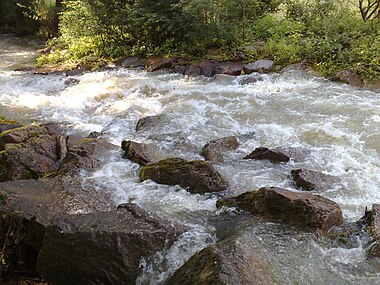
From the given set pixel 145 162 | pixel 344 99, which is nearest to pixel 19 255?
pixel 145 162

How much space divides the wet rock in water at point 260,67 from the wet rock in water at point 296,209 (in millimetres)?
6869

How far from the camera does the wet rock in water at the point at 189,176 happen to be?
17.4ft

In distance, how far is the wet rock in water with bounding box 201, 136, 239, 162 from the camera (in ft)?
21.1

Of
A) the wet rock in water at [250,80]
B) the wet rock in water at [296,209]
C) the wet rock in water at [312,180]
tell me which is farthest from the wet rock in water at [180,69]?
the wet rock in water at [296,209]

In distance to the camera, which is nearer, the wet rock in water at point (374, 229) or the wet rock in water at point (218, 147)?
the wet rock in water at point (374, 229)

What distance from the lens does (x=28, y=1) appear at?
20.5 meters

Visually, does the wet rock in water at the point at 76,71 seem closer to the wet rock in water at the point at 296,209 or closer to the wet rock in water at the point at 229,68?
the wet rock in water at the point at 229,68

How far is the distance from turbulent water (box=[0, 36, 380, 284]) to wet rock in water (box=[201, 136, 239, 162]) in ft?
0.53

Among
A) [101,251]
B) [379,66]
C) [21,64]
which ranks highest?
[379,66]

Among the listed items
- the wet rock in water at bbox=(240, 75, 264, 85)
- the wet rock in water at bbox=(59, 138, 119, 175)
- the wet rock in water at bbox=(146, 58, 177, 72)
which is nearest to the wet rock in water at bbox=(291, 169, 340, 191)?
the wet rock in water at bbox=(59, 138, 119, 175)

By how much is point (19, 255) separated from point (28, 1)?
64.0ft

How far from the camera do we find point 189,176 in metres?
5.36

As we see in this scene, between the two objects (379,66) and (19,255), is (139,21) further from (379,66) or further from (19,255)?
(19,255)

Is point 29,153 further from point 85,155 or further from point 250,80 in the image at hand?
point 250,80
